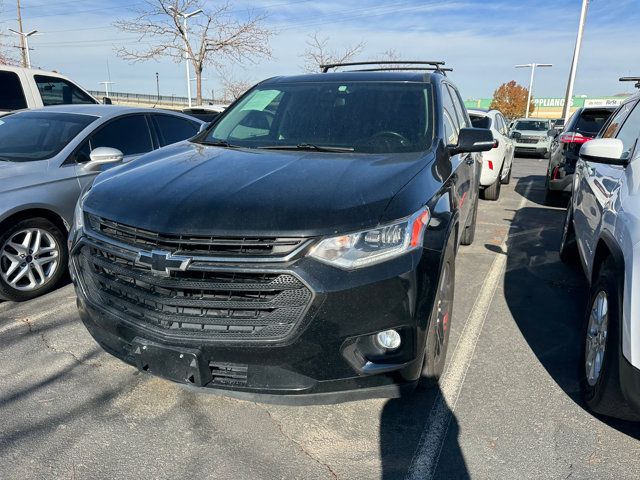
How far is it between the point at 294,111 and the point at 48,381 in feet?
8.05

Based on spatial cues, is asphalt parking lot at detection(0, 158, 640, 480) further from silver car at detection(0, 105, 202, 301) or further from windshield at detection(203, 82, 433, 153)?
windshield at detection(203, 82, 433, 153)

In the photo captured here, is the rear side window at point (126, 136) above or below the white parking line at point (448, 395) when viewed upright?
above

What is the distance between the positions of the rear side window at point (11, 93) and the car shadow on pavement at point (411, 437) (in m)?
7.55

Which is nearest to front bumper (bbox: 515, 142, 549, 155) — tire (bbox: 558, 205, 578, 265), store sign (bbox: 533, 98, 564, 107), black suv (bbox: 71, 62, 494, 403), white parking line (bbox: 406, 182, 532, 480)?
tire (bbox: 558, 205, 578, 265)

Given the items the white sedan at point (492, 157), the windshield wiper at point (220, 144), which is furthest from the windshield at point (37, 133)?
the white sedan at point (492, 157)

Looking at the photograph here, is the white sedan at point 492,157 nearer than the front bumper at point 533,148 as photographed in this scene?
Yes

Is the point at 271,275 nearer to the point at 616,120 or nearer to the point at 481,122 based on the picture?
the point at 616,120

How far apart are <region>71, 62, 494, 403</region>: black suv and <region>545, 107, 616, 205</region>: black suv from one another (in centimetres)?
553

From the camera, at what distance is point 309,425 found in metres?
2.57

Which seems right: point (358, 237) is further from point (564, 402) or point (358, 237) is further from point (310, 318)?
point (564, 402)

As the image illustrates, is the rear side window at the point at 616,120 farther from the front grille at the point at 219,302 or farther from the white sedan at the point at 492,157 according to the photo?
the front grille at the point at 219,302

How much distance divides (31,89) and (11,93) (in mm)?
284

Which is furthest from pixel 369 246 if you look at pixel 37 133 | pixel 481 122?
pixel 481 122

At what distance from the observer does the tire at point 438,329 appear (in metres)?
2.44
